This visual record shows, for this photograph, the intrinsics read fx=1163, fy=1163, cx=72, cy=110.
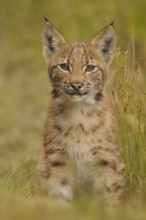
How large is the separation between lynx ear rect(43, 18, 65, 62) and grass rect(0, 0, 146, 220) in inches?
19.5

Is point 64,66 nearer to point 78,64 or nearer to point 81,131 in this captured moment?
point 78,64

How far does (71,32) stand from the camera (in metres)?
15.0

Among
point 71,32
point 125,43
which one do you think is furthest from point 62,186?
point 71,32

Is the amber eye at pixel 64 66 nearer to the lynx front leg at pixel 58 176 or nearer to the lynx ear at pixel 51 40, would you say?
the lynx ear at pixel 51 40

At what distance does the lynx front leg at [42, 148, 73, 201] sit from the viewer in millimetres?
9078

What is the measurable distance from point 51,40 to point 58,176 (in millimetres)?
1204

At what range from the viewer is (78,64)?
9.23 metres

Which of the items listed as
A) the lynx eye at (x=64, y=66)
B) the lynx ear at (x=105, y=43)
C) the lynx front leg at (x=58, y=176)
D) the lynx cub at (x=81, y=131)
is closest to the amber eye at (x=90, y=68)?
the lynx cub at (x=81, y=131)

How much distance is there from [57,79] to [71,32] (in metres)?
5.84

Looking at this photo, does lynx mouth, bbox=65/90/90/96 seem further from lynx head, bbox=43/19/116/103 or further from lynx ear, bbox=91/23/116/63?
lynx ear, bbox=91/23/116/63

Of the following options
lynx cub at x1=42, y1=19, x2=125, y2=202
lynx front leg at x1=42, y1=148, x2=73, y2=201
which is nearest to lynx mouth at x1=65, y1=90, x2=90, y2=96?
lynx cub at x1=42, y1=19, x2=125, y2=202

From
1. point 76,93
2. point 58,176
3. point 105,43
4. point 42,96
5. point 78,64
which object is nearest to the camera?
point 76,93

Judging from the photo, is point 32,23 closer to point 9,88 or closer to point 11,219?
point 9,88

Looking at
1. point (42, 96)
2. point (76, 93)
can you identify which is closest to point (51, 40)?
point (76, 93)
